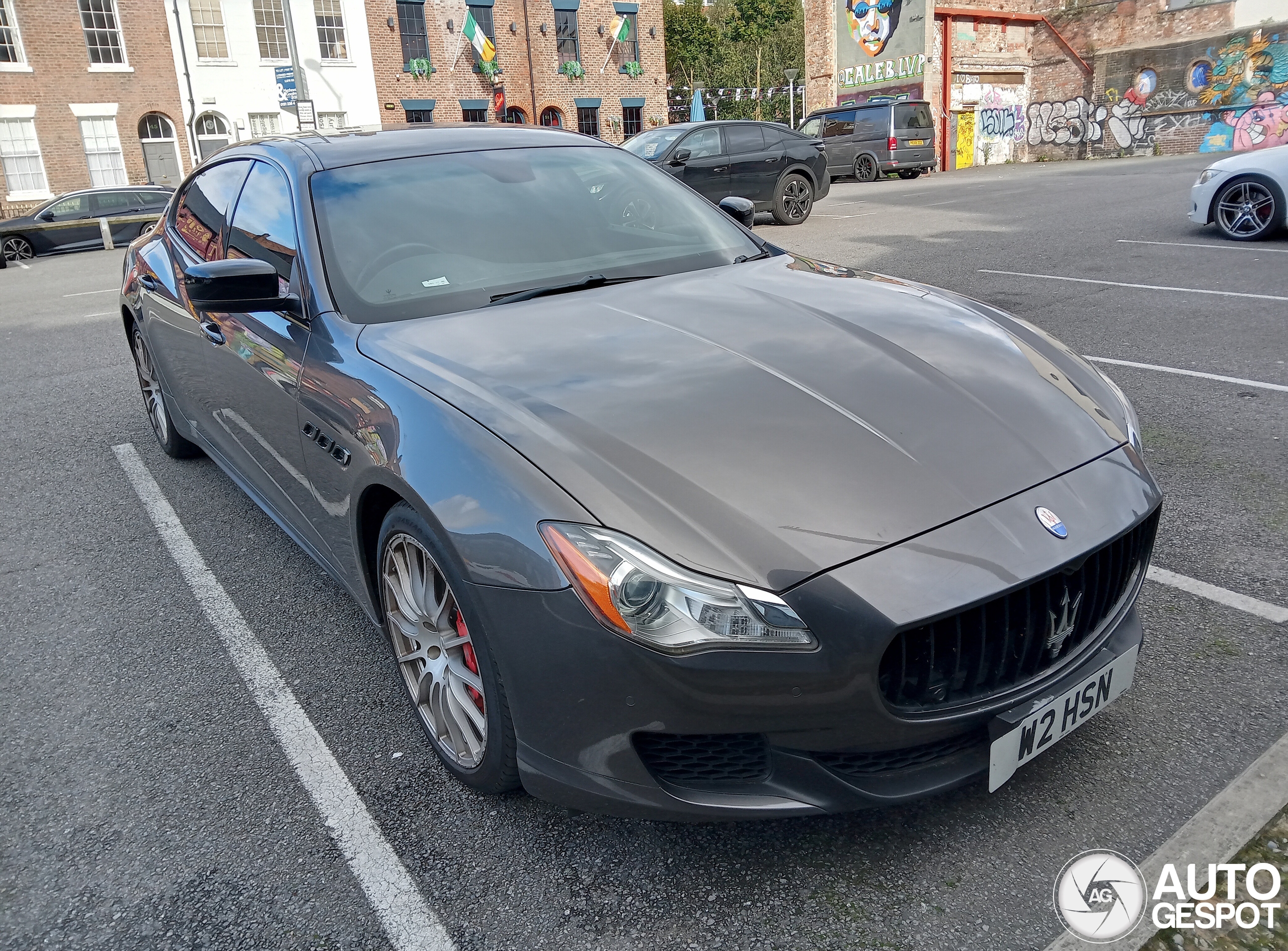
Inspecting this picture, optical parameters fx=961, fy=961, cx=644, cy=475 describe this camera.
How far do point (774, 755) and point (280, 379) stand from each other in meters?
1.99

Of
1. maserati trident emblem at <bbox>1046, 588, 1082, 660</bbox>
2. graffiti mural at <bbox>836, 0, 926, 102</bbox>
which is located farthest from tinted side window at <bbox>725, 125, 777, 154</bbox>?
graffiti mural at <bbox>836, 0, 926, 102</bbox>

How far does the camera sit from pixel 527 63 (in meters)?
34.1

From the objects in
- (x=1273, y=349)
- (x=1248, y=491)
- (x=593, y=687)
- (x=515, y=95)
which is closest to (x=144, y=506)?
(x=593, y=687)

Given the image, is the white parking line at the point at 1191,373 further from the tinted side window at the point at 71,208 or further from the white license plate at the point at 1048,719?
the tinted side window at the point at 71,208

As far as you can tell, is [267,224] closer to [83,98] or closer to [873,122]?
[873,122]

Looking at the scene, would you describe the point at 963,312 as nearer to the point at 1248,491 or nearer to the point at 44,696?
the point at 1248,491

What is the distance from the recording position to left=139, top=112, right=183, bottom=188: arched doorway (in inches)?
1086

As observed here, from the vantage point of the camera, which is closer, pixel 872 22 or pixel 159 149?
pixel 159 149

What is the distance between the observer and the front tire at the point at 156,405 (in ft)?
16.6

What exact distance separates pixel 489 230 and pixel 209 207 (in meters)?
1.71

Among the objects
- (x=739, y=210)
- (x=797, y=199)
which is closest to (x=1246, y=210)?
(x=797, y=199)

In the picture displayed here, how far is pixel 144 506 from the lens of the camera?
182 inches

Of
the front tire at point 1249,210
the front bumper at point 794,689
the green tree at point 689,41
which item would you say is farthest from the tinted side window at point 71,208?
the green tree at point 689,41

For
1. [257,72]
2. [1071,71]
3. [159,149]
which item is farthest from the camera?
[1071,71]
